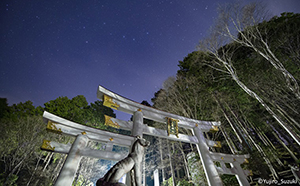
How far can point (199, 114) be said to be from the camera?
32.0 feet

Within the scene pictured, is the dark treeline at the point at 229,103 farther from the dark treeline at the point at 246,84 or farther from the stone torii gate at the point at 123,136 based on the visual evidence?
the stone torii gate at the point at 123,136

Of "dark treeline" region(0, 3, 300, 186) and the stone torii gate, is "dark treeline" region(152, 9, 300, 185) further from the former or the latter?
the stone torii gate

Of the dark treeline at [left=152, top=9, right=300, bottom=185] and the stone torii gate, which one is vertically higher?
the dark treeline at [left=152, top=9, right=300, bottom=185]

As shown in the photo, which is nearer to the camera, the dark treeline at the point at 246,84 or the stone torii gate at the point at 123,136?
the stone torii gate at the point at 123,136

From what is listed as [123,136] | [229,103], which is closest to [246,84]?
[229,103]

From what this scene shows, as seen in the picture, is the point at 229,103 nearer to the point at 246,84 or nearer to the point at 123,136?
the point at 246,84

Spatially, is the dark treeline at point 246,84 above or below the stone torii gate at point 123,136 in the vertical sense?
above

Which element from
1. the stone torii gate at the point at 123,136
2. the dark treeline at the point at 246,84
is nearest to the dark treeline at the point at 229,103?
the dark treeline at the point at 246,84

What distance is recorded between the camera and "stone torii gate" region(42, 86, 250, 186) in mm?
3336

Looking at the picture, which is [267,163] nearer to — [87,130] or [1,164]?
[87,130]

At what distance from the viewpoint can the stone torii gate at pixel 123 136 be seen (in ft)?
10.9

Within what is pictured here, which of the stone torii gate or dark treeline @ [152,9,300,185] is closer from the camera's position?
the stone torii gate

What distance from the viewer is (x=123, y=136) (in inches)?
156

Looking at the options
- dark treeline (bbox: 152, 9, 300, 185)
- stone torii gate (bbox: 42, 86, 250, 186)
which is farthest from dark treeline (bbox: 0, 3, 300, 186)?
stone torii gate (bbox: 42, 86, 250, 186)
